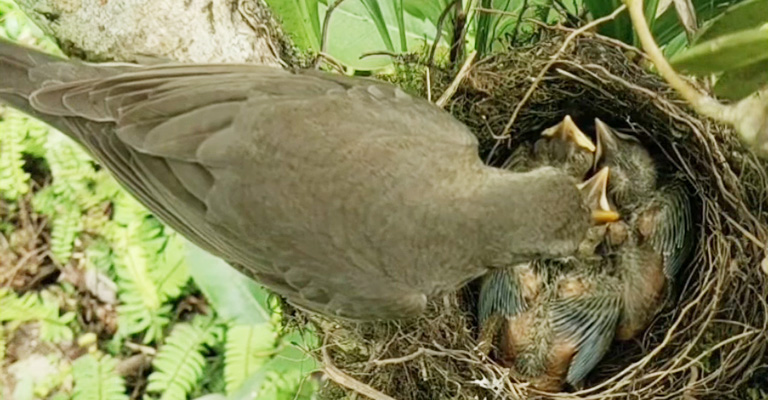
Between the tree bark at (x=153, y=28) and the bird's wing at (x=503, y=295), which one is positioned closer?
the tree bark at (x=153, y=28)

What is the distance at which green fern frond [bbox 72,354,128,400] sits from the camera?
2.67 m

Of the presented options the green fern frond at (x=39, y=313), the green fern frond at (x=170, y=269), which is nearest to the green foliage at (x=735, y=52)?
the green fern frond at (x=170, y=269)

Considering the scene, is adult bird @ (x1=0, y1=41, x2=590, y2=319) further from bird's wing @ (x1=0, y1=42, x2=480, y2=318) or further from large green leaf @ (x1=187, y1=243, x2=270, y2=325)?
large green leaf @ (x1=187, y1=243, x2=270, y2=325)

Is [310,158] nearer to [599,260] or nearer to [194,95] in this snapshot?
[194,95]

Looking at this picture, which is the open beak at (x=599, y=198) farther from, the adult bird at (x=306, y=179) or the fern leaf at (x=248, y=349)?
the fern leaf at (x=248, y=349)

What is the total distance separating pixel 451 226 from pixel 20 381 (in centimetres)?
146

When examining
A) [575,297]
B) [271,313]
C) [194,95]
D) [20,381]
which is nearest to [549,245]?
[575,297]

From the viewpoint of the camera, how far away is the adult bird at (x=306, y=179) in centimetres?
180

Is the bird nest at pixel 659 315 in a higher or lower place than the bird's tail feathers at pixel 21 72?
lower

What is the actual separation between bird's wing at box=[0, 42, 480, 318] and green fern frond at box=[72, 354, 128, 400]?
3.11 ft

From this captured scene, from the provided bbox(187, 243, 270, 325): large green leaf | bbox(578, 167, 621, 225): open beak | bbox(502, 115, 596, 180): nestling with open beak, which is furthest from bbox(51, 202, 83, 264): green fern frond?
bbox(578, 167, 621, 225): open beak

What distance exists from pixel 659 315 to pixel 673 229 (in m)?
0.17

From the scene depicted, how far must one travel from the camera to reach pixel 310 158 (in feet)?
5.89

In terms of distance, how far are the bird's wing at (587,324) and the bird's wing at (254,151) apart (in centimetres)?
30
